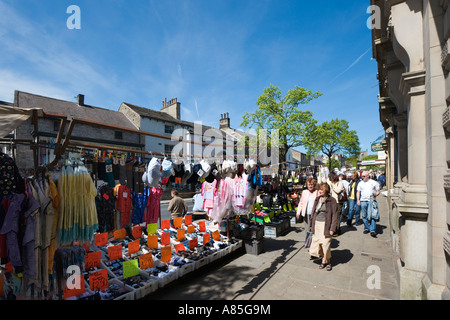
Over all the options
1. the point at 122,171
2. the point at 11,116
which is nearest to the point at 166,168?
the point at 122,171

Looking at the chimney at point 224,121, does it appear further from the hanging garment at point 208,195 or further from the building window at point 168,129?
the hanging garment at point 208,195

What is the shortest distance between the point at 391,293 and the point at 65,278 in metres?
5.66

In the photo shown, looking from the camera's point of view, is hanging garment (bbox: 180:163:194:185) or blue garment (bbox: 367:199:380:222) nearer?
hanging garment (bbox: 180:163:194:185)

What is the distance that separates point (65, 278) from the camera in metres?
3.25

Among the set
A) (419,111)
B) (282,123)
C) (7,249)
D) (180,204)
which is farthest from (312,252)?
(282,123)

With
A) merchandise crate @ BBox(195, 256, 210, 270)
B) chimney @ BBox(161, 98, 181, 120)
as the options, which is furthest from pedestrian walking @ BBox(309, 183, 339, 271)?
chimney @ BBox(161, 98, 181, 120)

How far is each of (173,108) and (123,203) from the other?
2751 cm

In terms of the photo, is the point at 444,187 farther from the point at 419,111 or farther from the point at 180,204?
the point at 180,204

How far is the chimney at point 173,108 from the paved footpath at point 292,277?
26844 mm

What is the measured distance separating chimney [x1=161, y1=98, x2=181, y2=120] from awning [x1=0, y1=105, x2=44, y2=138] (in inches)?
1126

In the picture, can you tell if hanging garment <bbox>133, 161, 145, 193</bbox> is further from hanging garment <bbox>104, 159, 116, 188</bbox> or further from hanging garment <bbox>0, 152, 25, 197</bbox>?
hanging garment <bbox>0, 152, 25, 197</bbox>

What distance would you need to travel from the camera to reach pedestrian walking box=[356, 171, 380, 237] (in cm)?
788

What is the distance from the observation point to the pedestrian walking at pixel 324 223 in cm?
523

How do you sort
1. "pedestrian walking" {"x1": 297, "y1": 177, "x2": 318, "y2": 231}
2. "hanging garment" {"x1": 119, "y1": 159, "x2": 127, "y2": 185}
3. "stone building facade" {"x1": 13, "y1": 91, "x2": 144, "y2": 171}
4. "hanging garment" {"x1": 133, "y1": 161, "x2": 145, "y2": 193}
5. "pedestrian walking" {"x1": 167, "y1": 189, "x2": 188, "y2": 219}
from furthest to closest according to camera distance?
"stone building facade" {"x1": 13, "y1": 91, "x2": 144, "y2": 171}, "pedestrian walking" {"x1": 167, "y1": 189, "x2": 188, "y2": 219}, "pedestrian walking" {"x1": 297, "y1": 177, "x2": 318, "y2": 231}, "hanging garment" {"x1": 133, "y1": 161, "x2": 145, "y2": 193}, "hanging garment" {"x1": 119, "y1": 159, "x2": 127, "y2": 185}
